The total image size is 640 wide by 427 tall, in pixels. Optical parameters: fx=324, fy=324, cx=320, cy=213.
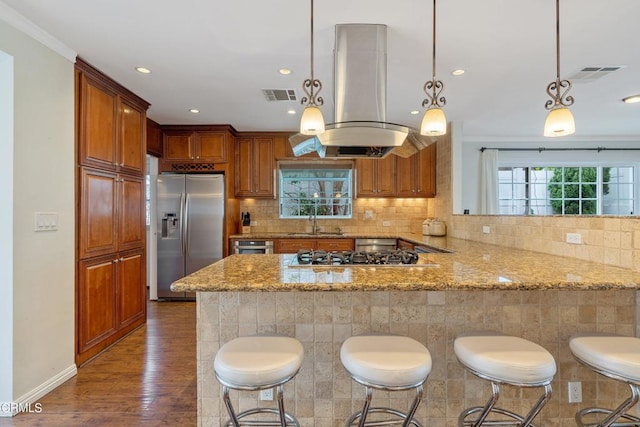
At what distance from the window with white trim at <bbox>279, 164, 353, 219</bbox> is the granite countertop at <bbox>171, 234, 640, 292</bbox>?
10.1 ft

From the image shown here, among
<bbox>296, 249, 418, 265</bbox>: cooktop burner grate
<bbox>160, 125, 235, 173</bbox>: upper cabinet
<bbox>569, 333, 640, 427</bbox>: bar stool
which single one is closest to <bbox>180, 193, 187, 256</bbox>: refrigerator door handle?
<bbox>160, 125, 235, 173</bbox>: upper cabinet

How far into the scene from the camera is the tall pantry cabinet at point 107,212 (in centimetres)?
261

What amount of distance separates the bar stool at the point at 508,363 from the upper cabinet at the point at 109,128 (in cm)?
301

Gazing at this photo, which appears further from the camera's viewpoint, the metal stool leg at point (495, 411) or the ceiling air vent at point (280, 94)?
the ceiling air vent at point (280, 94)

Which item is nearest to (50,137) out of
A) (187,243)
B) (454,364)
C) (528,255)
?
(187,243)

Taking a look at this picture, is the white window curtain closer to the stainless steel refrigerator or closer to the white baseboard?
the stainless steel refrigerator

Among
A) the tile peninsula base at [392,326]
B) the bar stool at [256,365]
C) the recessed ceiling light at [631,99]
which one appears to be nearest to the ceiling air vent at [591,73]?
the recessed ceiling light at [631,99]

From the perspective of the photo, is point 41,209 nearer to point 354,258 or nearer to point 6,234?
point 6,234

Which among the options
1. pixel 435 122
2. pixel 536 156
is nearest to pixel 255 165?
pixel 435 122

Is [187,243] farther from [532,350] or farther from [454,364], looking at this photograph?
[532,350]

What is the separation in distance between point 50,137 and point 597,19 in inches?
148

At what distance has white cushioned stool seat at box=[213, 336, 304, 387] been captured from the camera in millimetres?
1271

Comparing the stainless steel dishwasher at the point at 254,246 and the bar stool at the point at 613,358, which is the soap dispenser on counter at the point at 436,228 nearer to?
the stainless steel dishwasher at the point at 254,246

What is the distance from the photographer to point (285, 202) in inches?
202
